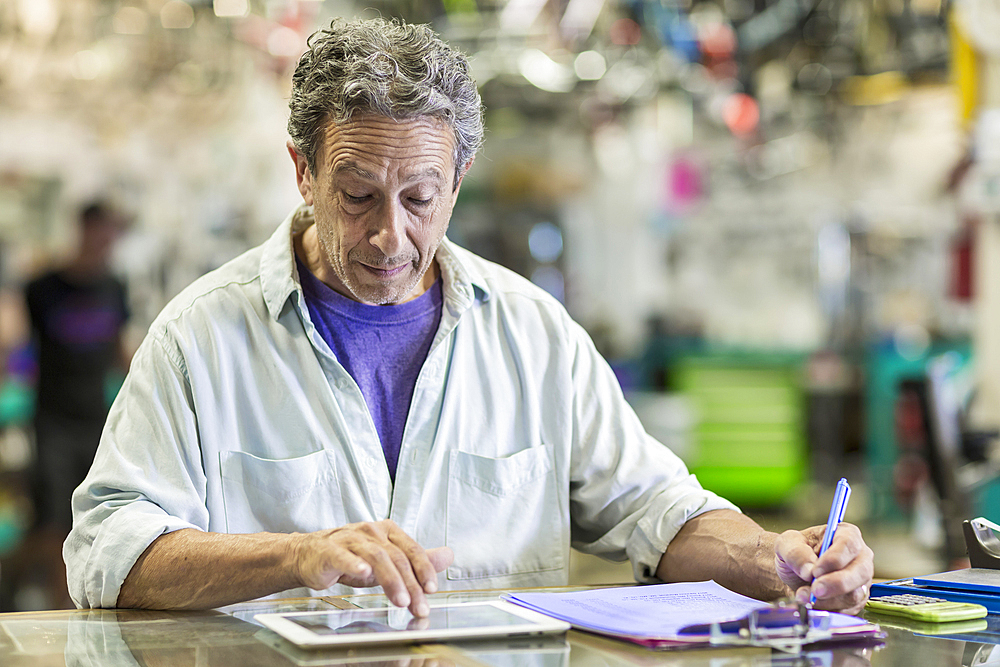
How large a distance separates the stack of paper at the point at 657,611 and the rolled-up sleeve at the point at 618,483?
224mm

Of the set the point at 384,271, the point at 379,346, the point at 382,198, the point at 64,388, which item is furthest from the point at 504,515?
the point at 64,388

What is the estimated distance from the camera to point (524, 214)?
341 inches

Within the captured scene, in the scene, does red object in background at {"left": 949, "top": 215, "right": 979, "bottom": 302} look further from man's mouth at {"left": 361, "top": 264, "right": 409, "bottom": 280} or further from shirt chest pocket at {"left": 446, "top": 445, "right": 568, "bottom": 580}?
man's mouth at {"left": 361, "top": 264, "right": 409, "bottom": 280}

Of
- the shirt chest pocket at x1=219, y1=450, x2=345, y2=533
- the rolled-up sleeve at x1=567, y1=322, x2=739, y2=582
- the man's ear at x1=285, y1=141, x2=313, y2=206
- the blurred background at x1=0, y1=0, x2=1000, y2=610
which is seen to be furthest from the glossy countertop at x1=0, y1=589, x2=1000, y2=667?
the blurred background at x1=0, y1=0, x2=1000, y2=610

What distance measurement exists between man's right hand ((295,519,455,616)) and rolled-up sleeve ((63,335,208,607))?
28 centimetres

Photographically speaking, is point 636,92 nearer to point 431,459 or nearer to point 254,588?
point 431,459

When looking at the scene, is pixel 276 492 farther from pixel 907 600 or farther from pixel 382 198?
pixel 907 600

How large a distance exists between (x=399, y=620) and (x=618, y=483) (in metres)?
0.64

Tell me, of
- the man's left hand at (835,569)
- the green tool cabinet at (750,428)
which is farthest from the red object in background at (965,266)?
the man's left hand at (835,569)

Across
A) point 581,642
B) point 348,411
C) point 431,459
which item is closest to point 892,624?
point 581,642

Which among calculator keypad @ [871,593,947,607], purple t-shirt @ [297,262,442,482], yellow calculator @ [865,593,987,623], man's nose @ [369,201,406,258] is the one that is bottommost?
yellow calculator @ [865,593,987,623]

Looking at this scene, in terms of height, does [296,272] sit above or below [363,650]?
above

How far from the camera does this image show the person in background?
4590mm

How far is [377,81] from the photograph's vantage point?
1569 millimetres
